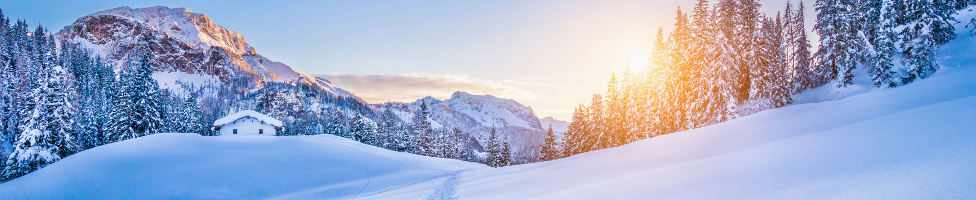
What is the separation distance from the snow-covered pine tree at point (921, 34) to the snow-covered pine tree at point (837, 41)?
19.9 ft

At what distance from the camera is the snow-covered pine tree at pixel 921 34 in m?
24.5

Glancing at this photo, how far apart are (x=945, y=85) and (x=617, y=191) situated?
10.1 m

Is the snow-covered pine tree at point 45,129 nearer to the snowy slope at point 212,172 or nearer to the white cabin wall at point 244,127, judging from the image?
the snowy slope at point 212,172

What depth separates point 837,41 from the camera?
33812 mm

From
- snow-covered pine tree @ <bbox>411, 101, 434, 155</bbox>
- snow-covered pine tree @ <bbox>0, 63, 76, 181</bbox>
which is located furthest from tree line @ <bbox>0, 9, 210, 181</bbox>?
snow-covered pine tree @ <bbox>411, 101, 434, 155</bbox>

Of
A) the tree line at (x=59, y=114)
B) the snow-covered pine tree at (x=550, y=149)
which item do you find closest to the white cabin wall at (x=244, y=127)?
the tree line at (x=59, y=114)

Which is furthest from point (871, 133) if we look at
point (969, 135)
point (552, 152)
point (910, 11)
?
point (552, 152)

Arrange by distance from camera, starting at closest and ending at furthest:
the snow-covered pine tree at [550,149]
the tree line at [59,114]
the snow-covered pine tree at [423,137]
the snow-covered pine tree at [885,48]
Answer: the snow-covered pine tree at [885,48]
the tree line at [59,114]
the snow-covered pine tree at [550,149]
the snow-covered pine tree at [423,137]

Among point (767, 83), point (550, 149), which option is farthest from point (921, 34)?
point (550, 149)

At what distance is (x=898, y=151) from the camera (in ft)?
15.9

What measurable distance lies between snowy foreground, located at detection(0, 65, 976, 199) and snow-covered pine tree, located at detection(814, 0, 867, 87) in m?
26.2

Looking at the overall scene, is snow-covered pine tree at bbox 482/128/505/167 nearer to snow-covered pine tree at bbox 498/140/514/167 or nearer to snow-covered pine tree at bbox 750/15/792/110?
snow-covered pine tree at bbox 498/140/514/167

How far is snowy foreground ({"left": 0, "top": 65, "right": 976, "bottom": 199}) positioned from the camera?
4125mm

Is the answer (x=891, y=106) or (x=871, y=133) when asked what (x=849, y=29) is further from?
(x=871, y=133)
